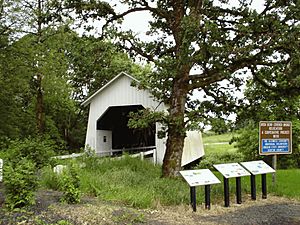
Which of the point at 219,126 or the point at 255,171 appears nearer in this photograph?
the point at 255,171

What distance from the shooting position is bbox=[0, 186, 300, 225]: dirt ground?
17.4ft

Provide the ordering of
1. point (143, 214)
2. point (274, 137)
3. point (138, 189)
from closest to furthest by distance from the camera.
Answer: point (143, 214) → point (138, 189) → point (274, 137)

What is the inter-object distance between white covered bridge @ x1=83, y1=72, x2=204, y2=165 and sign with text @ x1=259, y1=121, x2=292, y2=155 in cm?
622

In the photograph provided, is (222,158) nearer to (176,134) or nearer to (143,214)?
(176,134)

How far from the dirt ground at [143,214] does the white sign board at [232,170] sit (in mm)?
635

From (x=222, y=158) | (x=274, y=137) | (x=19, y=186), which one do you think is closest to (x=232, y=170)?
(x=274, y=137)

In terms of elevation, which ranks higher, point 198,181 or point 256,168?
point 256,168

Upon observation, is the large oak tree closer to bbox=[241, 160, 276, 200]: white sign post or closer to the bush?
bbox=[241, 160, 276, 200]: white sign post

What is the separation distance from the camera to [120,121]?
21.4m

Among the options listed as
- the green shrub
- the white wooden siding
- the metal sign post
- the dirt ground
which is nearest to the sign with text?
the metal sign post

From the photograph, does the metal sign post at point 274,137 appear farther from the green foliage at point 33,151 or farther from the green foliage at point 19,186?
the green foliage at point 19,186

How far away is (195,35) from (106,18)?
392cm

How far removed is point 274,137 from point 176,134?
276 cm

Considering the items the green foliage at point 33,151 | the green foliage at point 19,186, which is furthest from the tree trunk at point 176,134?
the green foliage at point 19,186
